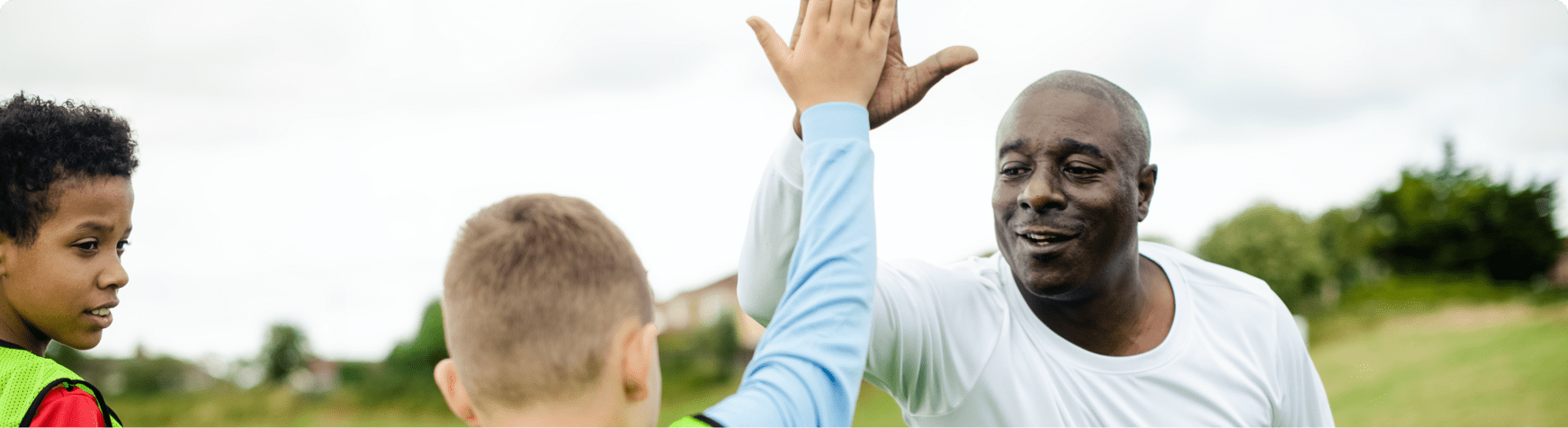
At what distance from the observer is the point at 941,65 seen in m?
2.40

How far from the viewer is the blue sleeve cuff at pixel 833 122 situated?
209cm

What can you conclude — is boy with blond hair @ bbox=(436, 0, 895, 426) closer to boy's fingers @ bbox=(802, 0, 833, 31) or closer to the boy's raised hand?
the boy's raised hand

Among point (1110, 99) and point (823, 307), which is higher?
point (1110, 99)

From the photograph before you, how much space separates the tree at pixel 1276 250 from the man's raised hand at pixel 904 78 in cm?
4299

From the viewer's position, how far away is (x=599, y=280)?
67.2 inches

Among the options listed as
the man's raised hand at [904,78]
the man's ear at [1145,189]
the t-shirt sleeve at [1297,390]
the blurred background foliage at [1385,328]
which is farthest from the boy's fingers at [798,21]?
the blurred background foliage at [1385,328]

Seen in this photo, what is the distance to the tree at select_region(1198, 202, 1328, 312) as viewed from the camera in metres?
41.4

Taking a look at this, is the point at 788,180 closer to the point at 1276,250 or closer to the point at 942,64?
the point at 942,64

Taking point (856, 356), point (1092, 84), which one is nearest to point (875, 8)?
point (856, 356)

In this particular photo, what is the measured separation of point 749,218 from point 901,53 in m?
0.61

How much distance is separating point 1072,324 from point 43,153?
118 inches

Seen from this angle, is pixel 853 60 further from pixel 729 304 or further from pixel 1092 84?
pixel 729 304

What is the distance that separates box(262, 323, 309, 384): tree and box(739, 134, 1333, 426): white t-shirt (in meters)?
29.6

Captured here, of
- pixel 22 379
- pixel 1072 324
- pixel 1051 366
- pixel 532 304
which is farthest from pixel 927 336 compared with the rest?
pixel 22 379
